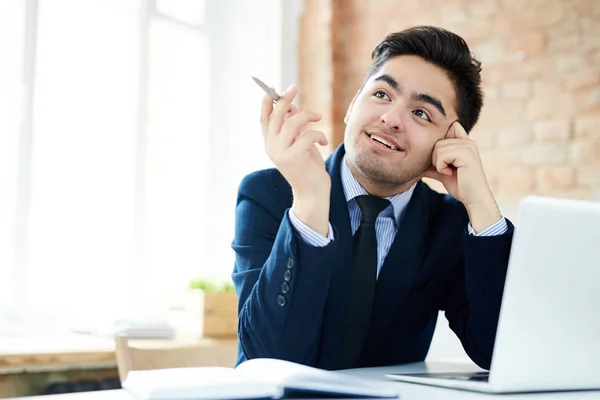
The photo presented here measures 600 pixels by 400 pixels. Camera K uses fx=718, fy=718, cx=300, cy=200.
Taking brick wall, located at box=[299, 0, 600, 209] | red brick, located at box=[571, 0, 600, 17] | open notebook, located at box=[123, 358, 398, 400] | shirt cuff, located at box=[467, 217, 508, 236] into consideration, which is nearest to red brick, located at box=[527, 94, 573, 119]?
brick wall, located at box=[299, 0, 600, 209]

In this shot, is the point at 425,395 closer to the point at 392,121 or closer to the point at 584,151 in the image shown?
the point at 392,121

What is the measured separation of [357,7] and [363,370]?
2.64m

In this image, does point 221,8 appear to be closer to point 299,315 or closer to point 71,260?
point 71,260

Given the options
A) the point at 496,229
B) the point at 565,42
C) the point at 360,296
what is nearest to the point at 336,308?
the point at 360,296

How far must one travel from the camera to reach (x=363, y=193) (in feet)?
5.23

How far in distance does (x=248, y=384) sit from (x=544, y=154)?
2.26 m

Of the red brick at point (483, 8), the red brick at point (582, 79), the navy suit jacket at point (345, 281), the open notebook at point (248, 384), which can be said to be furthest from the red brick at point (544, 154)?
the open notebook at point (248, 384)

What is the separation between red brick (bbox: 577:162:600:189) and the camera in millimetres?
2672

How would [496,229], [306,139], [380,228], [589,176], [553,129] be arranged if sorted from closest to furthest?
[306,139], [496,229], [380,228], [589,176], [553,129]

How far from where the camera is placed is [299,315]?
4.16ft

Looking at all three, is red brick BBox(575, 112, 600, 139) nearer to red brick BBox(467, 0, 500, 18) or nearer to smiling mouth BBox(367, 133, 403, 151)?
red brick BBox(467, 0, 500, 18)

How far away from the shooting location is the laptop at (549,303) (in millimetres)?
950

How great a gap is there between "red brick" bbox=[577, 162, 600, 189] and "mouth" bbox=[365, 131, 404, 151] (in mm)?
1387

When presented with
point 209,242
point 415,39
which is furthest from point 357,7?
point 415,39
